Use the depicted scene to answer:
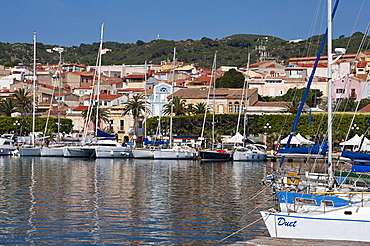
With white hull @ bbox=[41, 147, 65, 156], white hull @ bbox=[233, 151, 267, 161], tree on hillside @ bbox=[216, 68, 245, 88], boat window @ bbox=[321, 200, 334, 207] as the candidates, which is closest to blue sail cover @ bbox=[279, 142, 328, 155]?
boat window @ bbox=[321, 200, 334, 207]

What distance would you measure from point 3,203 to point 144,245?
1133 centimetres

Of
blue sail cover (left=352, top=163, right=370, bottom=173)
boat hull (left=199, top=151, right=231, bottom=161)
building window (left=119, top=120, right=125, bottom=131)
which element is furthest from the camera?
building window (left=119, top=120, right=125, bottom=131)

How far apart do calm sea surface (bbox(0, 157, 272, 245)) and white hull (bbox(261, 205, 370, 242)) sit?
2.30 meters

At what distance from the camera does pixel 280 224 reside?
18.8m

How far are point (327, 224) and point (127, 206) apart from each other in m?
11.9

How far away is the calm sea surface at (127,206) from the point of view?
68.9 ft

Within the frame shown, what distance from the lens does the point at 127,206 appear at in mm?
27766

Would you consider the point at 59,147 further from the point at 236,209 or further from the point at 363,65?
the point at 363,65

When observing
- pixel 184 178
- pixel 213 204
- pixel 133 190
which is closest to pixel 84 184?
pixel 133 190

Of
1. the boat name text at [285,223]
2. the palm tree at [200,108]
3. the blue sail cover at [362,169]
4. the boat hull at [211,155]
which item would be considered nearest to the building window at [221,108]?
the palm tree at [200,108]

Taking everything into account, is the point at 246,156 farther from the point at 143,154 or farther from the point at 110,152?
the point at 110,152

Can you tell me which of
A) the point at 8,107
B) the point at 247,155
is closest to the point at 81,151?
Answer: the point at 247,155

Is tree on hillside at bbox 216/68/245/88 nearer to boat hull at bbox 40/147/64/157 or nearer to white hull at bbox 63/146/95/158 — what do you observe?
boat hull at bbox 40/147/64/157

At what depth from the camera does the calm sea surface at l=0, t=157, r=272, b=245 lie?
→ 68.9 feet
